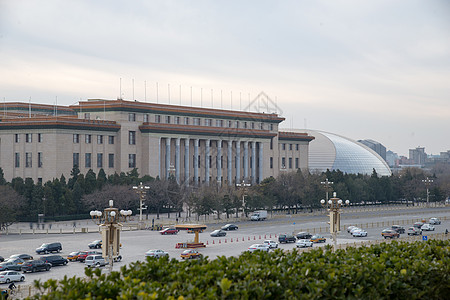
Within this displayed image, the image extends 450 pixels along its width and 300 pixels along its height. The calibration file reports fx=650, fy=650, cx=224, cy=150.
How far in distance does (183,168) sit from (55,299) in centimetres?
6939

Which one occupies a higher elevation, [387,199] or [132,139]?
[132,139]

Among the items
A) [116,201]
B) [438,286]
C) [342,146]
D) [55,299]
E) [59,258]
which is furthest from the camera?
[342,146]

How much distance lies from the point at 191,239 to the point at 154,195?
19162 millimetres

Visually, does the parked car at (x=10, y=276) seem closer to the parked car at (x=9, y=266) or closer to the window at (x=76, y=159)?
the parked car at (x=9, y=266)

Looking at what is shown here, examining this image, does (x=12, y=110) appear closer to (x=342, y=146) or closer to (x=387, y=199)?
(x=387, y=199)

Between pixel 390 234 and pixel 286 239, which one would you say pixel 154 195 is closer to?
pixel 286 239

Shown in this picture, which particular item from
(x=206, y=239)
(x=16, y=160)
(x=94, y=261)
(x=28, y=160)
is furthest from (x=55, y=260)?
(x=16, y=160)

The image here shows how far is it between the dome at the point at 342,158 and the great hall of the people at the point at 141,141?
16.6m

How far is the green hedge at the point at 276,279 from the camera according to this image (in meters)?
11.8

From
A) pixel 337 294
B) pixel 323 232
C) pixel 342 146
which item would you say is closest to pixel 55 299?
pixel 337 294

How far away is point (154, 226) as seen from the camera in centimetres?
5228

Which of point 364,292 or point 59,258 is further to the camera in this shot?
point 59,258

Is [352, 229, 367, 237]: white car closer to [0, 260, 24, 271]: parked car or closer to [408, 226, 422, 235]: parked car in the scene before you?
[408, 226, 422, 235]: parked car

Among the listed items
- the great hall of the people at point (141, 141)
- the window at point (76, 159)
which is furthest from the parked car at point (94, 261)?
the window at point (76, 159)
